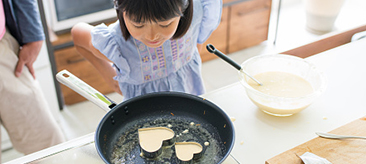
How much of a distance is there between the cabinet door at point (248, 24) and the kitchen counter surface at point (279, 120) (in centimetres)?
151

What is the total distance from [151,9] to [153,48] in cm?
30

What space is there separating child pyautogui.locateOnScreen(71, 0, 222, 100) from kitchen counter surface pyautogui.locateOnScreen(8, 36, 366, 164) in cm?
18

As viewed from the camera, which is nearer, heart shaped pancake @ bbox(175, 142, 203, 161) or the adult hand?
heart shaped pancake @ bbox(175, 142, 203, 161)

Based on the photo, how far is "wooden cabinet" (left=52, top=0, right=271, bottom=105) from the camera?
2303mm

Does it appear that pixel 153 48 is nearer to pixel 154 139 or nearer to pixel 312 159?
pixel 154 139

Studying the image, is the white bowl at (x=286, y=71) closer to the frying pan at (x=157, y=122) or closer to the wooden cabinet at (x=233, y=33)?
the frying pan at (x=157, y=122)

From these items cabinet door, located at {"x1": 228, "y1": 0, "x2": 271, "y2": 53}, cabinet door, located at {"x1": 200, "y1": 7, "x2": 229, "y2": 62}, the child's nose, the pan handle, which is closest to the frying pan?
the pan handle

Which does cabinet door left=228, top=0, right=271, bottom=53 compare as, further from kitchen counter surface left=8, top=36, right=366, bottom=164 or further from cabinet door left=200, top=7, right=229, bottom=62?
kitchen counter surface left=8, top=36, right=366, bottom=164

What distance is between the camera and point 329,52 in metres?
1.26

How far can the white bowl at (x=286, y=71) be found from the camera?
3.11ft

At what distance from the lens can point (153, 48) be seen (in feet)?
3.70

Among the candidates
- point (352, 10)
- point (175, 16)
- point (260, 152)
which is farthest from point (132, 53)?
point (352, 10)

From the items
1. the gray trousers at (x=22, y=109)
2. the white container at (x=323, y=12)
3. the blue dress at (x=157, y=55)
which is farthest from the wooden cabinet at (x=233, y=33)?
the blue dress at (x=157, y=55)

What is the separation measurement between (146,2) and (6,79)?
2.82ft
